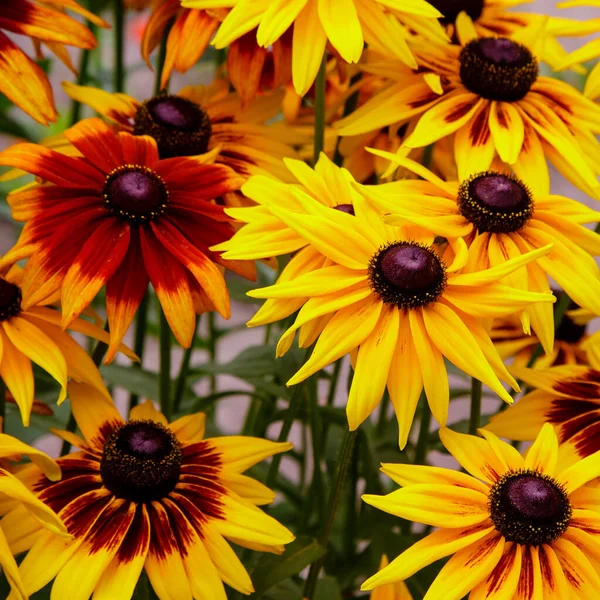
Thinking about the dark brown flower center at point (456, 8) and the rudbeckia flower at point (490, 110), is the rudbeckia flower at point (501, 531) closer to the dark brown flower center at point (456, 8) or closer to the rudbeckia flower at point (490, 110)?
the rudbeckia flower at point (490, 110)

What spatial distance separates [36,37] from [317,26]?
0.14 metres

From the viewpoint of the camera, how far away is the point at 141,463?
42cm

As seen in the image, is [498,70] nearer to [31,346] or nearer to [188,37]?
[188,37]

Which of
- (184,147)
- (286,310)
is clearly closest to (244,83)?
(184,147)

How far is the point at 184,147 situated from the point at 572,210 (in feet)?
0.67

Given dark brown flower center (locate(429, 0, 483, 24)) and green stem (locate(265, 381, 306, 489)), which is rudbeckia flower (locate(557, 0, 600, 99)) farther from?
green stem (locate(265, 381, 306, 489))

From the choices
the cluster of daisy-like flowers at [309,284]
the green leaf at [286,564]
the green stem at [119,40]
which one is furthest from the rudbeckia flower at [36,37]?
the green leaf at [286,564]

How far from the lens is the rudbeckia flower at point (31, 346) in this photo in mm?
437

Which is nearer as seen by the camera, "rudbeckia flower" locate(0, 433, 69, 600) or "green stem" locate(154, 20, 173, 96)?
"rudbeckia flower" locate(0, 433, 69, 600)

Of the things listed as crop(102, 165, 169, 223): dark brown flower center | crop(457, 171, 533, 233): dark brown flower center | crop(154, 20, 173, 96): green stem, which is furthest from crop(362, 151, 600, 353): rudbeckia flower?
crop(154, 20, 173, 96): green stem

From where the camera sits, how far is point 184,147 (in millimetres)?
545

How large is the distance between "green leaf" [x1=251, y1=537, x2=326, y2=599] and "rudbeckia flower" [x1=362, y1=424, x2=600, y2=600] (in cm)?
8

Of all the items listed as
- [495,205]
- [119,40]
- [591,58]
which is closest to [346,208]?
[495,205]

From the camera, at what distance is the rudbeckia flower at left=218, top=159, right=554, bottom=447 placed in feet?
1.23
